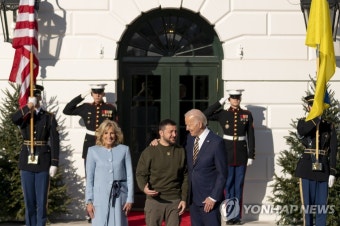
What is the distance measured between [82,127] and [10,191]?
57.3 inches

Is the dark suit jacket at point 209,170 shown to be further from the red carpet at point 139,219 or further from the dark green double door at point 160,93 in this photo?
the dark green double door at point 160,93

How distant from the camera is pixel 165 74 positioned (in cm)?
1284

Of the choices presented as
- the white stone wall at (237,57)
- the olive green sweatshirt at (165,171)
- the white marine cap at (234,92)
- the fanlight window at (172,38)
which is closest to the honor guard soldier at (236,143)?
the white marine cap at (234,92)

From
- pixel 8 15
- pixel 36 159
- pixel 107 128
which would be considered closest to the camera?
pixel 107 128

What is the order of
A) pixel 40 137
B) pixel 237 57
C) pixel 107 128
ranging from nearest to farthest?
pixel 107 128
pixel 40 137
pixel 237 57

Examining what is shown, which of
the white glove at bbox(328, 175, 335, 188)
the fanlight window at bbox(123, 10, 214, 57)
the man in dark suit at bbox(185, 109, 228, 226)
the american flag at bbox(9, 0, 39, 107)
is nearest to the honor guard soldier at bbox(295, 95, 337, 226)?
the white glove at bbox(328, 175, 335, 188)

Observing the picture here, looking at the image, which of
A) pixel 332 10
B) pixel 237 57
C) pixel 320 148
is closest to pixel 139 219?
pixel 237 57

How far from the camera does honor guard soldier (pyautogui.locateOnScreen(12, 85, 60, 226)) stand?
35.5ft

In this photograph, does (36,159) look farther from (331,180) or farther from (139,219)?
(331,180)

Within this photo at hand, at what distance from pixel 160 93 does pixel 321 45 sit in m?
2.91

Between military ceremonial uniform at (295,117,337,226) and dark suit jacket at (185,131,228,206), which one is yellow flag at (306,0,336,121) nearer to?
military ceremonial uniform at (295,117,337,226)

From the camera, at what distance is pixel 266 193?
12539 millimetres

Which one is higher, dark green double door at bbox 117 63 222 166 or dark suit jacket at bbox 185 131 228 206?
dark green double door at bbox 117 63 222 166

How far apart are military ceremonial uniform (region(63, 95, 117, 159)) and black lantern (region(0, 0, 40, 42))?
1.33m
